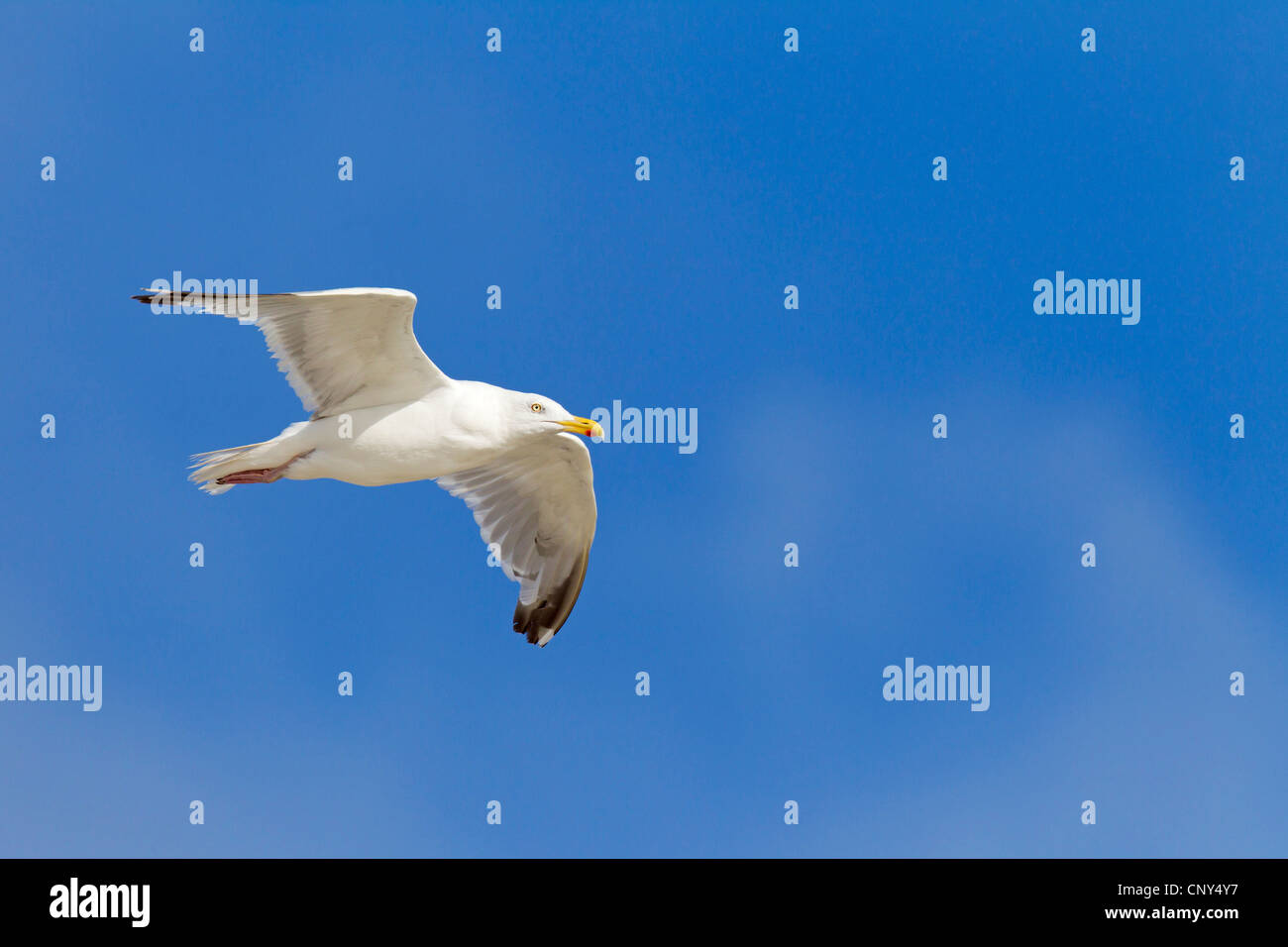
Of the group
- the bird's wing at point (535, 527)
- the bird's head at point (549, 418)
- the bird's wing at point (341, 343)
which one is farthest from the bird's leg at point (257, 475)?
the bird's wing at point (535, 527)

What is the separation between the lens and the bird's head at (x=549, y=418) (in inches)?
320

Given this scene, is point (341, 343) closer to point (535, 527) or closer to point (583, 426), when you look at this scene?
point (583, 426)

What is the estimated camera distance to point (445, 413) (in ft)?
26.4

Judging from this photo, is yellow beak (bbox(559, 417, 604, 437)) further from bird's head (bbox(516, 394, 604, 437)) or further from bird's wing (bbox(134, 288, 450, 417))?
bird's wing (bbox(134, 288, 450, 417))

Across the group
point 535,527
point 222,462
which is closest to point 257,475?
point 222,462

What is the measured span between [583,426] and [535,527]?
58.4 inches

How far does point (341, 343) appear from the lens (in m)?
8.01

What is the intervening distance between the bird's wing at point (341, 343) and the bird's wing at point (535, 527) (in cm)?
128

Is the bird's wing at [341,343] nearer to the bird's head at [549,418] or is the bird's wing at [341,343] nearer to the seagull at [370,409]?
the seagull at [370,409]

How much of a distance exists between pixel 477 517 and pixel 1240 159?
628cm

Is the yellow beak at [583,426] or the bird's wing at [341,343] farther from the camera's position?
the yellow beak at [583,426]

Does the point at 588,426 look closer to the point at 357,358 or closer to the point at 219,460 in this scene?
the point at 357,358

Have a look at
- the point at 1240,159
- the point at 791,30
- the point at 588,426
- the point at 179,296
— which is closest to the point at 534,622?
the point at 588,426

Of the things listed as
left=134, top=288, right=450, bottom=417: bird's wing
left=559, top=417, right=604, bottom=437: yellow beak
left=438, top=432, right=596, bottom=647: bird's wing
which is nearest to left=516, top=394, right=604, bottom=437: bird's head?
left=559, top=417, right=604, bottom=437: yellow beak
